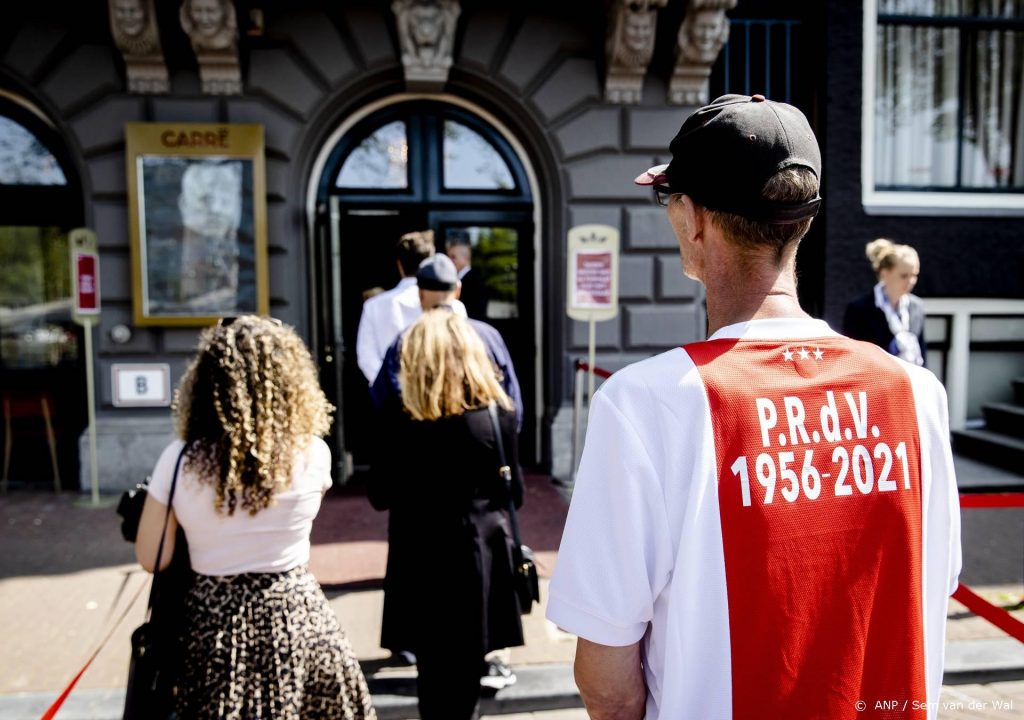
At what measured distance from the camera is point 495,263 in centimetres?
751

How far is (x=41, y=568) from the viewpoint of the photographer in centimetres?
486

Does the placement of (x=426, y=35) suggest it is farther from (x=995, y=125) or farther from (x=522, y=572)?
(x=995, y=125)

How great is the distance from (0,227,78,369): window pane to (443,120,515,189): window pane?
387 cm

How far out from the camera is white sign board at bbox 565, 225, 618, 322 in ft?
20.5

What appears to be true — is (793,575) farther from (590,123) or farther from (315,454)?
(590,123)

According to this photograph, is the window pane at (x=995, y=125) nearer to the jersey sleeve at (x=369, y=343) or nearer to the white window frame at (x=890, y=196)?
the white window frame at (x=890, y=196)

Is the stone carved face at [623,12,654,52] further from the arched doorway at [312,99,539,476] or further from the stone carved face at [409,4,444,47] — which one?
the stone carved face at [409,4,444,47]

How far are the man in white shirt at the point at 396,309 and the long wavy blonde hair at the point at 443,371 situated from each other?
7.26 ft

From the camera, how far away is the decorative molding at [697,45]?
6.79 metres

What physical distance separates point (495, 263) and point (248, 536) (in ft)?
18.3

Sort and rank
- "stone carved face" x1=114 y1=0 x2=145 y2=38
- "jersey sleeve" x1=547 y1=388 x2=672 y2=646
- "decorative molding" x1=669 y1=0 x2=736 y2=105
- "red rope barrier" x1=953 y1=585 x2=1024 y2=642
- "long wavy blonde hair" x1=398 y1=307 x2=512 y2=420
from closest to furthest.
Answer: "jersey sleeve" x1=547 y1=388 x2=672 y2=646 < "red rope barrier" x1=953 y1=585 x2=1024 y2=642 < "long wavy blonde hair" x1=398 y1=307 x2=512 y2=420 < "stone carved face" x1=114 y1=0 x2=145 y2=38 < "decorative molding" x1=669 y1=0 x2=736 y2=105

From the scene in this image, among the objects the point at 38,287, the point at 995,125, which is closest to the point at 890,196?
the point at 995,125

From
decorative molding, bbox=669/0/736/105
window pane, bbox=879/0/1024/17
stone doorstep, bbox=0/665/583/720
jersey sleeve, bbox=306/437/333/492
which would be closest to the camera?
jersey sleeve, bbox=306/437/333/492

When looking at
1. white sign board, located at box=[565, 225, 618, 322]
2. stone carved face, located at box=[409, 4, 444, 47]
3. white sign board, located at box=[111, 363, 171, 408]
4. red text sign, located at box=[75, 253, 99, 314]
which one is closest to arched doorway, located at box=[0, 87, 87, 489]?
white sign board, located at box=[111, 363, 171, 408]
